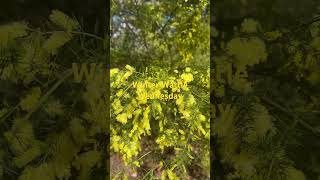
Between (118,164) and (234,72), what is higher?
(234,72)

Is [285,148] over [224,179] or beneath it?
over

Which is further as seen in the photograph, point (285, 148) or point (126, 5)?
point (126, 5)

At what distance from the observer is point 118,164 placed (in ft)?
4.57

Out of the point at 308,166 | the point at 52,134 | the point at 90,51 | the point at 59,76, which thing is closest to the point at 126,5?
the point at 90,51

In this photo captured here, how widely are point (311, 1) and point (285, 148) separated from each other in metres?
0.42

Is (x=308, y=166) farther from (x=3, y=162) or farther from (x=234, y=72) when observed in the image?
(x=3, y=162)

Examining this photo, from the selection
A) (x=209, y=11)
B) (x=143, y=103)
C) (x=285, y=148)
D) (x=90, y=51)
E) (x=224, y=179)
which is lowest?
(x=224, y=179)

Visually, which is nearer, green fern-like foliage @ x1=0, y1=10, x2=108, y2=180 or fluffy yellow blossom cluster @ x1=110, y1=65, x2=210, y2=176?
green fern-like foliage @ x1=0, y1=10, x2=108, y2=180

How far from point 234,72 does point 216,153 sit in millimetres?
251

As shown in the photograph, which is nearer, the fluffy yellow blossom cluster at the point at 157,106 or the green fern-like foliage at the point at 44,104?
the green fern-like foliage at the point at 44,104

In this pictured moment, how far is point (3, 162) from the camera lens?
4.06ft

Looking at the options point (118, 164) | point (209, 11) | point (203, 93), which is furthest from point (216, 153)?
point (209, 11)

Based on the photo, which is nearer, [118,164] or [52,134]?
[52,134]

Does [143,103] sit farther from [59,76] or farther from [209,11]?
[209,11]
